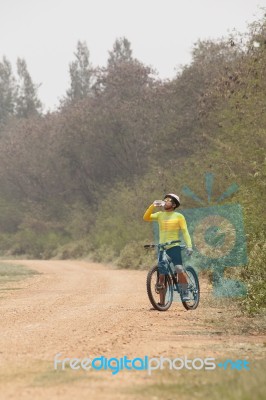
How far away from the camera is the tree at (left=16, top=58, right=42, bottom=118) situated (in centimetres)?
8894

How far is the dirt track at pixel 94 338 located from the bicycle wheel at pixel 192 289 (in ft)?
0.70

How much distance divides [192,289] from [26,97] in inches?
3046

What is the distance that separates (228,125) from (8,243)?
33.7 m

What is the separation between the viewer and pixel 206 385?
6.48 meters

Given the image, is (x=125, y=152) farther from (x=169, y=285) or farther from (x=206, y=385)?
(x=206, y=385)

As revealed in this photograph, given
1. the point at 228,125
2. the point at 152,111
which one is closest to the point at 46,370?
the point at 228,125

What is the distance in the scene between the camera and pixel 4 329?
1132cm

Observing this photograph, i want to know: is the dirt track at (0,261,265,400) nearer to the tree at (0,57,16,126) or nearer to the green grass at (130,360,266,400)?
the green grass at (130,360,266,400)

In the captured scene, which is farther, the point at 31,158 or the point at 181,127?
the point at 31,158

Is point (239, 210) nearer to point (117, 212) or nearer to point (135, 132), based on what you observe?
point (117, 212)

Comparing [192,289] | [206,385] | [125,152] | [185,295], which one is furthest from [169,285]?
[125,152]

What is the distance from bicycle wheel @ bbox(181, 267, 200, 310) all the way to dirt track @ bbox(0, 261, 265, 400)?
0.70ft

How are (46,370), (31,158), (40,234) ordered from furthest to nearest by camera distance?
(31,158), (40,234), (46,370)

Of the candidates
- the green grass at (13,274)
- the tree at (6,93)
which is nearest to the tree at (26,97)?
the tree at (6,93)
